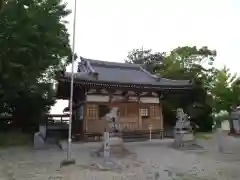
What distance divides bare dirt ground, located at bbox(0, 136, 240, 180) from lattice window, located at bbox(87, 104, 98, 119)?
439 cm

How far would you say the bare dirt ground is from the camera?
10.1 m

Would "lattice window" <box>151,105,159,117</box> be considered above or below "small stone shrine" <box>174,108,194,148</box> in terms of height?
above

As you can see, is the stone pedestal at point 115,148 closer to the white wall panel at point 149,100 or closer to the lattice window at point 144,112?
the lattice window at point 144,112

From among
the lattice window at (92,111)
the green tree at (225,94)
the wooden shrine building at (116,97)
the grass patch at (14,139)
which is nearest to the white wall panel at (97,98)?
the wooden shrine building at (116,97)

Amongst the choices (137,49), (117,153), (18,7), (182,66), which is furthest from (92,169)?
(137,49)

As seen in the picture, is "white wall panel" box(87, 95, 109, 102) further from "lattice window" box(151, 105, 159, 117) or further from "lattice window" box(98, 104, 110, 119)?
"lattice window" box(151, 105, 159, 117)

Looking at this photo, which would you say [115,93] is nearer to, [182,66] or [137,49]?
[182,66]

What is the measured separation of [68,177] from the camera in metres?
9.81

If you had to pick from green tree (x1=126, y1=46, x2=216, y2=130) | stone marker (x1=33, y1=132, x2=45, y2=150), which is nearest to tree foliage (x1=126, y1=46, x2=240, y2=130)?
green tree (x1=126, y1=46, x2=216, y2=130)

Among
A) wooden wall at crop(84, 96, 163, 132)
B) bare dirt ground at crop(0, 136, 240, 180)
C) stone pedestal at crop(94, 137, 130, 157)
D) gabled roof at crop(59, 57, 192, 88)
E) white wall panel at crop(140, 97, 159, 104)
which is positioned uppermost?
gabled roof at crop(59, 57, 192, 88)

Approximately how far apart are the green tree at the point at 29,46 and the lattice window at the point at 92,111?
140 inches

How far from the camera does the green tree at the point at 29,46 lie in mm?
18234

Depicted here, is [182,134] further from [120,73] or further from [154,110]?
[120,73]

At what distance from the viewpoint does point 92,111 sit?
21047 millimetres
